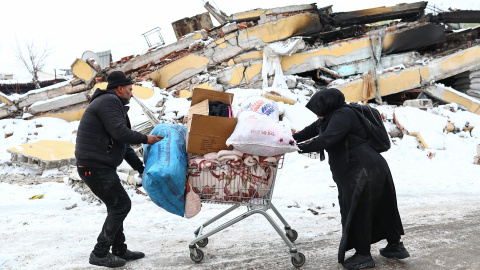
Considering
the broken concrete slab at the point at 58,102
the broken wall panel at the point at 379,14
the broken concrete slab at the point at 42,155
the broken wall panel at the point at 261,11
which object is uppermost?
the broken wall panel at the point at 261,11

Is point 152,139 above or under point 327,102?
under

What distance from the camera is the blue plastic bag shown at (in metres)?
3.02

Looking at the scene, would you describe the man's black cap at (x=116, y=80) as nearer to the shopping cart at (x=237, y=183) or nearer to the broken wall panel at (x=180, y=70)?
the shopping cart at (x=237, y=183)

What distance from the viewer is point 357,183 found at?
10.4ft

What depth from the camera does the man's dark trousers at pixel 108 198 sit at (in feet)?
10.6

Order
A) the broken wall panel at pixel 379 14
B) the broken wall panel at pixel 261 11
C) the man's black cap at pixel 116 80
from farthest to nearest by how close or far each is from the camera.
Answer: the broken wall panel at pixel 379 14
the broken wall panel at pixel 261 11
the man's black cap at pixel 116 80

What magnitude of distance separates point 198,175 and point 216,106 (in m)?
0.79

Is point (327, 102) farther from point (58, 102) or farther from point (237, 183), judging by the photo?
point (58, 102)

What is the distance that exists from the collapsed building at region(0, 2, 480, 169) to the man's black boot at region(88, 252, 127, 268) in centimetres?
936

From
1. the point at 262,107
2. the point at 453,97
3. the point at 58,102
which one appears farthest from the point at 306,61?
the point at 262,107

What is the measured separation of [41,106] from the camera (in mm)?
12945

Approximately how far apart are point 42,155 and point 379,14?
12.3m

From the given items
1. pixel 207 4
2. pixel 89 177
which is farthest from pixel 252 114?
pixel 207 4

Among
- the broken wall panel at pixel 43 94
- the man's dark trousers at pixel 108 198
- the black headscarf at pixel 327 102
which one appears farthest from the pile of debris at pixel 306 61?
the man's dark trousers at pixel 108 198
